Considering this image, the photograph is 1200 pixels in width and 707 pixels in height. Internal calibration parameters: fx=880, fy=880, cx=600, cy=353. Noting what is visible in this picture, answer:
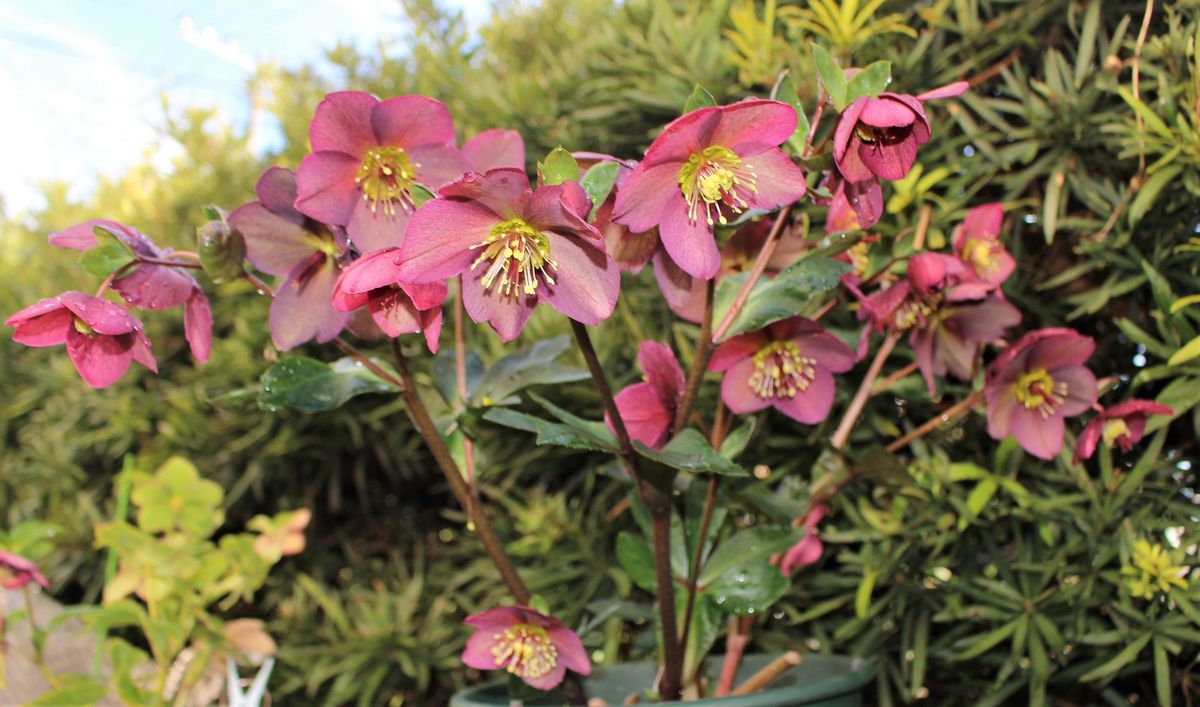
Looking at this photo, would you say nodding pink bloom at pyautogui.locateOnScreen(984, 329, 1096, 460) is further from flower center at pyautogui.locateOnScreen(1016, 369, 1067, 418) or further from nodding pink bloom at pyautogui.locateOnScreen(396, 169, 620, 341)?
nodding pink bloom at pyautogui.locateOnScreen(396, 169, 620, 341)

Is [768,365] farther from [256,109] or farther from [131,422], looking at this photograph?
[256,109]

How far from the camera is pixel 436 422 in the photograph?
583mm

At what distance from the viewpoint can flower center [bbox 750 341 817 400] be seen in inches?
23.1

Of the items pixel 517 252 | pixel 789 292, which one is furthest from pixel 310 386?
pixel 789 292

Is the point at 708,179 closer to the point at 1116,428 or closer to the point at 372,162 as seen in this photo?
the point at 372,162

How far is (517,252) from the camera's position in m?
0.42

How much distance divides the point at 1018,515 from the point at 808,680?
0.20m

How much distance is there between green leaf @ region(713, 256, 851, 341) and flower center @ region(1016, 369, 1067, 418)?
18 centimetres

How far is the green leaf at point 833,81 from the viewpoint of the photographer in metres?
0.46

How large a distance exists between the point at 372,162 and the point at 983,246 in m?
0.42

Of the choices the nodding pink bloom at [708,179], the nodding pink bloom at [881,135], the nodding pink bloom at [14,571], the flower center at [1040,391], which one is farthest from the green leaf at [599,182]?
the nodding pink bloom at [14,571]

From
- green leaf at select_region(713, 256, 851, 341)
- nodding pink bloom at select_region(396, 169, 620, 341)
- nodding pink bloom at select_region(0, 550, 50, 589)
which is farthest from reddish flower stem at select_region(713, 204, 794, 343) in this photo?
nodding pink bloom at select_region(0, 550, 50, 589)

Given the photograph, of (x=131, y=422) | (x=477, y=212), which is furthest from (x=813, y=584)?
(x=131, y=422)

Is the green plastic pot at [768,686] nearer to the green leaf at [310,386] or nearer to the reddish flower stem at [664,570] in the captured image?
the reddish flower stem at [664,570]
